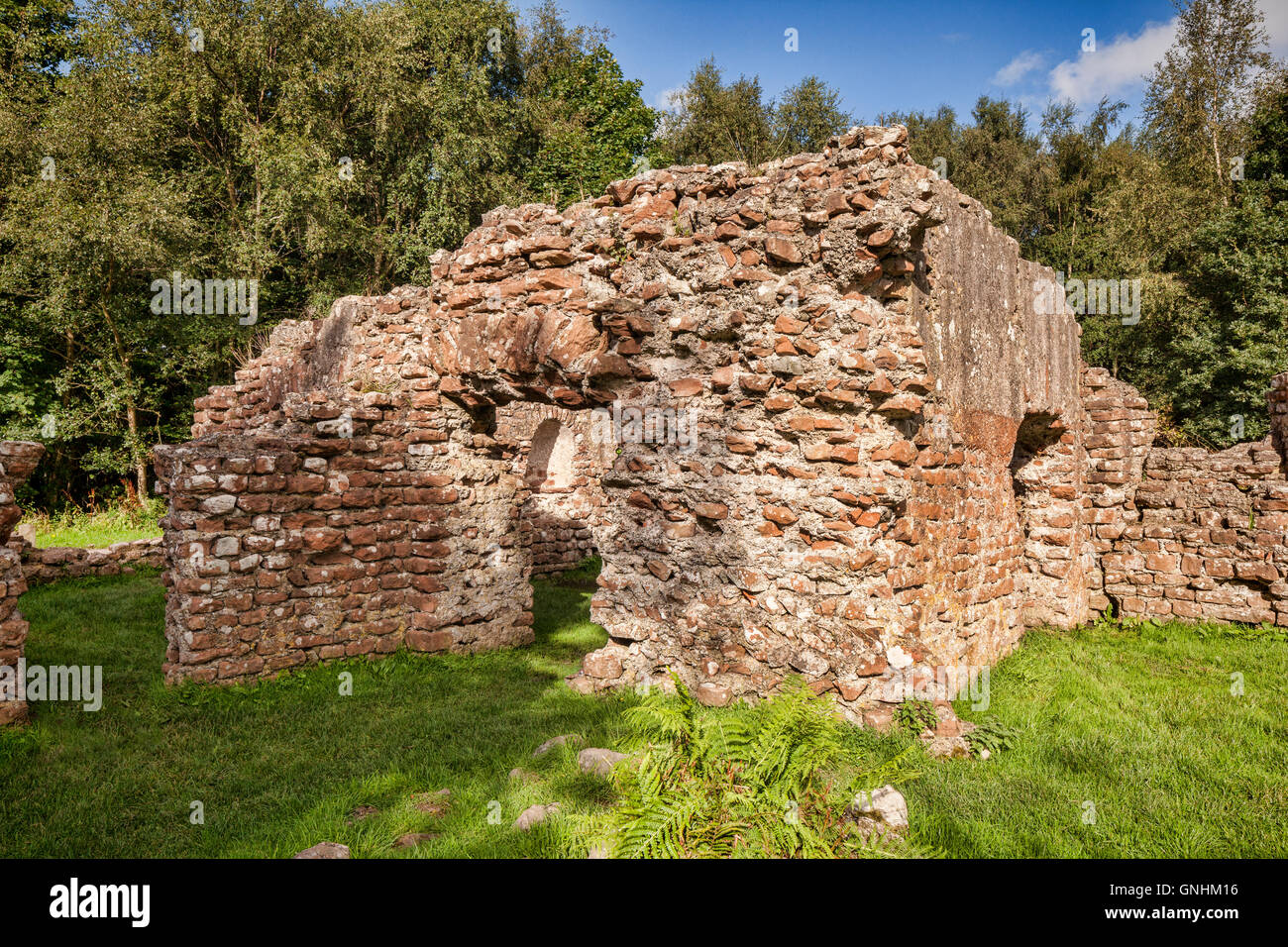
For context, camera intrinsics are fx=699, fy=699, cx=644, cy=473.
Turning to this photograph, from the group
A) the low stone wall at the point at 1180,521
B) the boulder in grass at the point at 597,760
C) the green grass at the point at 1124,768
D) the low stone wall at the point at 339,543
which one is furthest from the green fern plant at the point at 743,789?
the low stone wall at the point at 1180,521

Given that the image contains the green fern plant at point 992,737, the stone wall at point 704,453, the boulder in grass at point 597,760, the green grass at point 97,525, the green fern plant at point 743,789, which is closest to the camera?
the green fern plant at point 743,789

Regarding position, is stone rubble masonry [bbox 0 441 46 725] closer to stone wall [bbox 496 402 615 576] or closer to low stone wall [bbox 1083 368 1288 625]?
stone wall [bbox 496 402 615 576]

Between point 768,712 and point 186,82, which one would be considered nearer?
point 768,712

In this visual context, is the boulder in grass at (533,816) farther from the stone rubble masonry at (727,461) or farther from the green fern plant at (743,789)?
the stone rubble masonry at (727,461)

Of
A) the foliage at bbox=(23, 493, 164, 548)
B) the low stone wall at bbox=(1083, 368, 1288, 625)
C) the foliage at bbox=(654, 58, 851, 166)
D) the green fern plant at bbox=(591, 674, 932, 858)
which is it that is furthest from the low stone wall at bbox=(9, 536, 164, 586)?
the foliage at bbox=(654, 58, 851, 166)

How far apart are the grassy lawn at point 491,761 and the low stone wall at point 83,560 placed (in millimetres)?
4393

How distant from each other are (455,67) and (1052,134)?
23.4 metres

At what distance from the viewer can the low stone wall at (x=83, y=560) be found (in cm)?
1061

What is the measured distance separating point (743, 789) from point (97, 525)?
17983 millimetres

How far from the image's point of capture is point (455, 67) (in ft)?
78.5

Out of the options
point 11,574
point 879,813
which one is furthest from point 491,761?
point 11,574

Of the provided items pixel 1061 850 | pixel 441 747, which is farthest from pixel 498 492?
pixel 1061 850

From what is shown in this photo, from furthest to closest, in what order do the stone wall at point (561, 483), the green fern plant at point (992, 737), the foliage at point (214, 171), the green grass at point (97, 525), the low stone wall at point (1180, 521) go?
the foliage at point (214, 171) < the green grass at point (97, 525) < the stone wall at point (561, 483) < the low stone wall at point (1180, 521) < the green fern plant at point (992, 737)

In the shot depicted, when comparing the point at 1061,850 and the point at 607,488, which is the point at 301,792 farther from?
the point at 1061,850
